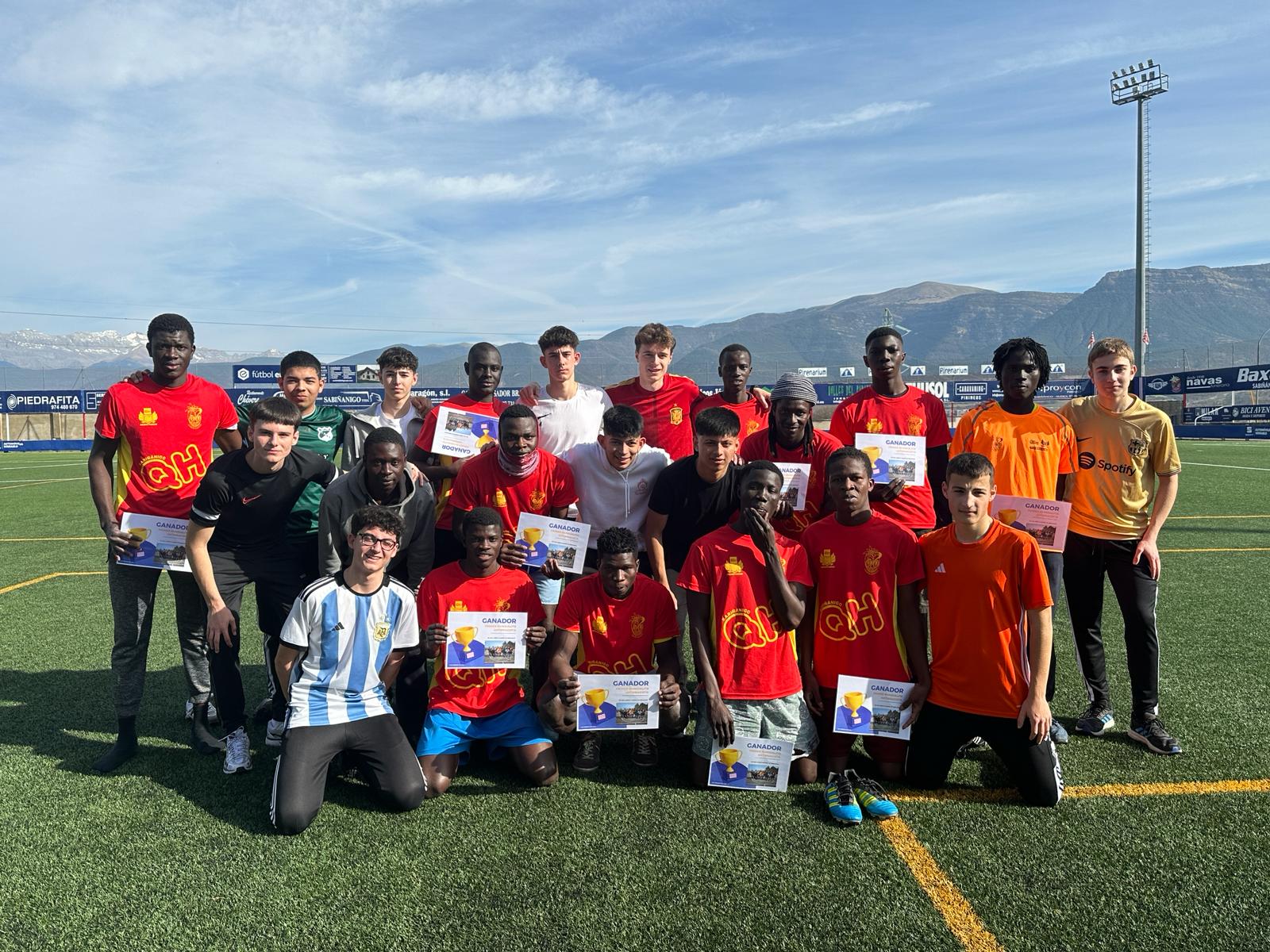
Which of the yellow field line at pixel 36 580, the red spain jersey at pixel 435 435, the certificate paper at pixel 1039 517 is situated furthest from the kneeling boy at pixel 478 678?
the yellow field line at pixel 36 580

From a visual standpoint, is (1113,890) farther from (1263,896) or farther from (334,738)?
(334,738)

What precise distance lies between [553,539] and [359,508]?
1035mm

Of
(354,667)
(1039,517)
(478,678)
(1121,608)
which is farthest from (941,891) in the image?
(354,667)

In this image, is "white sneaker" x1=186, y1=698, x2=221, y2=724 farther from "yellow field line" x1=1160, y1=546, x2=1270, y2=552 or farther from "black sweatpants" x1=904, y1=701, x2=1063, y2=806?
"yellow field line" x1=1160, y1=546, x2=1270, y2=552

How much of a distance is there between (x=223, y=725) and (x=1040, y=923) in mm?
4093

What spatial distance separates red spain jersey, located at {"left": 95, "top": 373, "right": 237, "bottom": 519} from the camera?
14.1ft

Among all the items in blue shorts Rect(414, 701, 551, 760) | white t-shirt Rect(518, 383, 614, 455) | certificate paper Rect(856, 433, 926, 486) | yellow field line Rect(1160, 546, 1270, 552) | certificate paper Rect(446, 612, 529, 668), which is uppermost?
white t-shirt Rect(518, 383, 614, 455)

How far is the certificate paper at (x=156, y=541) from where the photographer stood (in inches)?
165

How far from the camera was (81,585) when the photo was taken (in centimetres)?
850

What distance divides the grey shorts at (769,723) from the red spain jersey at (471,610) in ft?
3.33

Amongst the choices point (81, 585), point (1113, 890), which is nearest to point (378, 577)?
point (1113, 890)

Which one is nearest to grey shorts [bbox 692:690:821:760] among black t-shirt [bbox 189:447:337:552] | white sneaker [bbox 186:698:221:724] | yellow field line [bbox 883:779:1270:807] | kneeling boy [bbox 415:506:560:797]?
yellow field line [bbox 883:779:1270:807]

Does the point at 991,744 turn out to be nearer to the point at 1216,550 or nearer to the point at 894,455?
the point at 894,455

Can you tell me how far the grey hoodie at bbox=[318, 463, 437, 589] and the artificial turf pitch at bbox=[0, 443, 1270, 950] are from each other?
1123 mm
